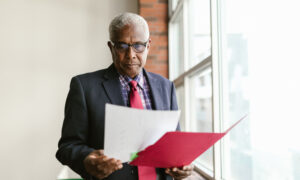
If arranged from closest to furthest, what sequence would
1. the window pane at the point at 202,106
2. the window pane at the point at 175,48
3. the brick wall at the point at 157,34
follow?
the window pane at the point at 202,106 → the window pane at the point at 175,48 → the brick wall at the point at 157,34

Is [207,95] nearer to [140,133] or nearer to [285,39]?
[285,39]

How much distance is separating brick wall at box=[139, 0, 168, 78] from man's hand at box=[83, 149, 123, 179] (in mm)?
3101

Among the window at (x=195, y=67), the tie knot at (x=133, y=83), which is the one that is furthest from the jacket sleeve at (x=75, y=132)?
the window at (x=195, y=67)

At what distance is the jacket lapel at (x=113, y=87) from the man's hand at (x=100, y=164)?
311 mm

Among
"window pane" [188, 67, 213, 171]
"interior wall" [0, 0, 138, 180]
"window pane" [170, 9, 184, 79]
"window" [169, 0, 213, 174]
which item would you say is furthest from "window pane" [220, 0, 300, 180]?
"interior wall" [0, 0, 138, 180]

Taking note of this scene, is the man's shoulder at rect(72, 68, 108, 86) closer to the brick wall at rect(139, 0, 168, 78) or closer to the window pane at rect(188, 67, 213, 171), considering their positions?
the window pane at rect(188, 67, 213, 171)

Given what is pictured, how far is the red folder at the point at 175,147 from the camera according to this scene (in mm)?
1013

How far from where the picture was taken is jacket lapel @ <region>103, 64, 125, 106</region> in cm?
137

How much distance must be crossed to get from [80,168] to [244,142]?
976 millimetres

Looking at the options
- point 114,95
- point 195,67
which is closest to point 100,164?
point 114,95

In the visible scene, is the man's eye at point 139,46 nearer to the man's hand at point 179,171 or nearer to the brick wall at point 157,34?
the man's hand at point 179,171

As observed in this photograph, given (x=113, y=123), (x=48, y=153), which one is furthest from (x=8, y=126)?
(x=113, y=123)

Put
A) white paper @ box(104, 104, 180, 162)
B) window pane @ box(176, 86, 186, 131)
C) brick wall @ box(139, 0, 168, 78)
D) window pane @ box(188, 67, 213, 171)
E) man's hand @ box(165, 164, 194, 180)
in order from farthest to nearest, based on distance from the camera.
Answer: brick wall @ box(139, 0, 168, 78), window pane @ box(176, 86, 186, 131), window pane @ box(188, 67, 213, 171), man's hand @ box(165, 164, 194, 180), white paper @ box(104, 104, 180, 162)

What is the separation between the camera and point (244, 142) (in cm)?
179
